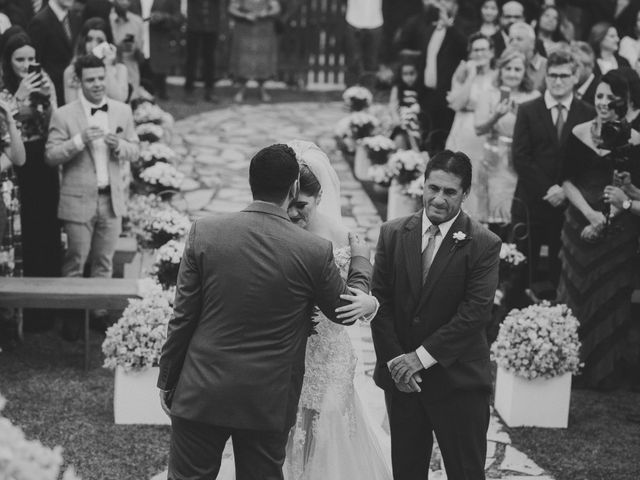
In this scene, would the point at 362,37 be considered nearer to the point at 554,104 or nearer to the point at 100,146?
the point at 554,104

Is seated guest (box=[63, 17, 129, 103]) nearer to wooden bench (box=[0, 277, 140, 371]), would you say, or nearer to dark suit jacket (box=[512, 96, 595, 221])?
wooden bench (box=[0, 277, 140, 371])

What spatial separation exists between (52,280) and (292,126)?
25.5 feet

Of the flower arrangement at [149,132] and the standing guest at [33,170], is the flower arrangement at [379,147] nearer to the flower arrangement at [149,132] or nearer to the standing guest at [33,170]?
the flower arrangement at [149,132]

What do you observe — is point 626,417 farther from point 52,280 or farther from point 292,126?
point 292,126

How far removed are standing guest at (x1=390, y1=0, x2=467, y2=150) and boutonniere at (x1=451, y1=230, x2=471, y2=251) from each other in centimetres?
663

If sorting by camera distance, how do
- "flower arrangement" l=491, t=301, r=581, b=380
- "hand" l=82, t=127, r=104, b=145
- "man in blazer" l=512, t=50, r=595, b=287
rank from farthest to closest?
"man in blazer" l=512, t=50, r=595, b=287 < "hand" l=82, t=127, r=104, b=145 < "flower arrangement" l=491, t=301, r=581, b=380

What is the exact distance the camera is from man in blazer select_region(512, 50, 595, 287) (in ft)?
27.2

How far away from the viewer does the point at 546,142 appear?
8.41 meters

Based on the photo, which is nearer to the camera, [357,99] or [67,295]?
[67,295]

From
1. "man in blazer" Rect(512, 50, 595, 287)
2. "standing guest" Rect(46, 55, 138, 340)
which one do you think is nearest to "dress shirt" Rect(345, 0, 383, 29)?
"man in blazer" Rect(512, 50, 595, 287)

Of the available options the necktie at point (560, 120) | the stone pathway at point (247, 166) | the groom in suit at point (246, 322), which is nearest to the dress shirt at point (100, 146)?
the stone pathway at point (247, 166)

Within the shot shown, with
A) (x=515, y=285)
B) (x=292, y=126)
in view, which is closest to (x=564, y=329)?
(x=515, y=285)

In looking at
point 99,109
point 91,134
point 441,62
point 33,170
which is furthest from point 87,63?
point 441,62

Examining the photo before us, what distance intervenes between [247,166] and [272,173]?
9.20 metres
